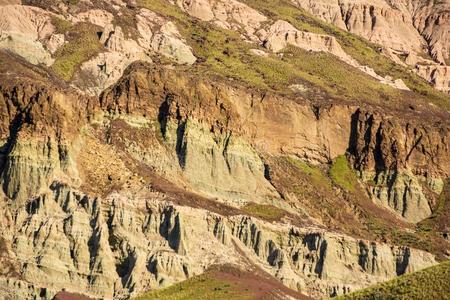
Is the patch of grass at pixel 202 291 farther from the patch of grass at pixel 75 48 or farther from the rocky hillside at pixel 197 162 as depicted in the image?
the patch of grass at pixel 75 48

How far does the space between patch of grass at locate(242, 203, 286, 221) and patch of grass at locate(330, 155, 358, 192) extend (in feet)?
70.6

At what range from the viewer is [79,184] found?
420ft

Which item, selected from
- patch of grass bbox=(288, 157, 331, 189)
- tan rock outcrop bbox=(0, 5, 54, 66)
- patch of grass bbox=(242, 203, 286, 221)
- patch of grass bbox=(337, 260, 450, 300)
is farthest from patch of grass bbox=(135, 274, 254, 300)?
tan rock outcrop bbox=(0, 5, 54, 66)

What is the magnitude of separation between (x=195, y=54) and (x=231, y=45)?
1136 centimetres

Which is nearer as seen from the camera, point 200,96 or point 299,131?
point 200,96

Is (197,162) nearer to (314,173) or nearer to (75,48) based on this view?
(314,173)

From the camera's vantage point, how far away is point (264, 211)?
13888cm

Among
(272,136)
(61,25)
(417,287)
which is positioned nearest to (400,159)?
(272,136)

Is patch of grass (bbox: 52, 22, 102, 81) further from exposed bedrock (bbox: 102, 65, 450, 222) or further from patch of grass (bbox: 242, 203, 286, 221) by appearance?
patch of grass (bbox: 242, 203, 286, 221)

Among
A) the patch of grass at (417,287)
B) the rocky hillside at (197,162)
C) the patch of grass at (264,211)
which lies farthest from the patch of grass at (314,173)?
the patch of grass at (417,287)

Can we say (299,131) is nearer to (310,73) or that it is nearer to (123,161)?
(310,73)

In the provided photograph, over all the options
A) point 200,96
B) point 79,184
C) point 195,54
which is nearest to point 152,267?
point 79,184

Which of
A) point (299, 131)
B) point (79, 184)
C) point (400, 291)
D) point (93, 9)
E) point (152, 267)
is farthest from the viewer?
point (93, 9)

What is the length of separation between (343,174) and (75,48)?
41383 millimetres
